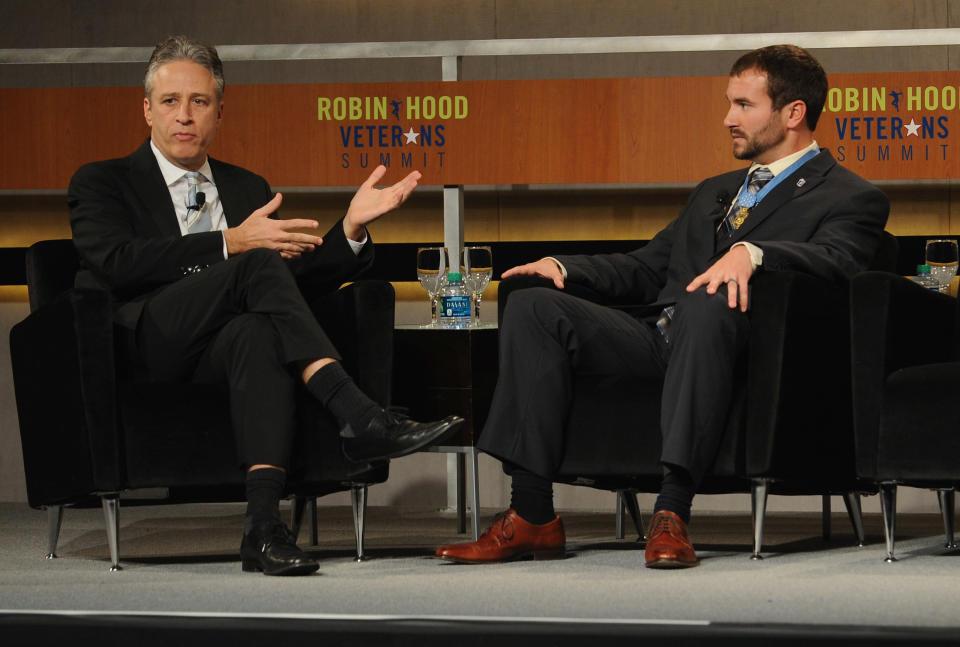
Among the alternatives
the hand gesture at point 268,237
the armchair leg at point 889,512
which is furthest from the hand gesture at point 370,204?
the armchair leg at point 889,512

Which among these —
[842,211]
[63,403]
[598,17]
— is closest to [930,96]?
[598,17]

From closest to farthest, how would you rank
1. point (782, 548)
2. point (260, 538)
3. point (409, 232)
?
point (260, 538)
point (782, 548)
point (409, 232)

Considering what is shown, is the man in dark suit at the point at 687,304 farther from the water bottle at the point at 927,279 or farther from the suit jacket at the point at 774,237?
the water bottle at the point at 927,279

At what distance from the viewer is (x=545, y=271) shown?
334 cm

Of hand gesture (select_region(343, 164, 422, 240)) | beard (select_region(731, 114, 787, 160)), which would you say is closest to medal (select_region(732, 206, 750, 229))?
beard (select_region(731, 114, 787, 160))

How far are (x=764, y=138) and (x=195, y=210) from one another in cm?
150

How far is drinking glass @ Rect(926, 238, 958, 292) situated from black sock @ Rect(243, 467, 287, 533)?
2014mm

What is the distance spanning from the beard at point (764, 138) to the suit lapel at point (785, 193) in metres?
0.11

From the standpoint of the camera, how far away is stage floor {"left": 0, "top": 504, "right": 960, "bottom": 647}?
2074 mm

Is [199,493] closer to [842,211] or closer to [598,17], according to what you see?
[842,211]

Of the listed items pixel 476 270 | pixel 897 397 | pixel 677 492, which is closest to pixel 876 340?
pixel 897 397

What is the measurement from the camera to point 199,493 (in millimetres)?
3166

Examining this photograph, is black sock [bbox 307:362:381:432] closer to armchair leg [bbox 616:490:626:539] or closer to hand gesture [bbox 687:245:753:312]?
hand gesture [bbox 687:245:753:312]

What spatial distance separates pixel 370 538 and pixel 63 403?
106cm
